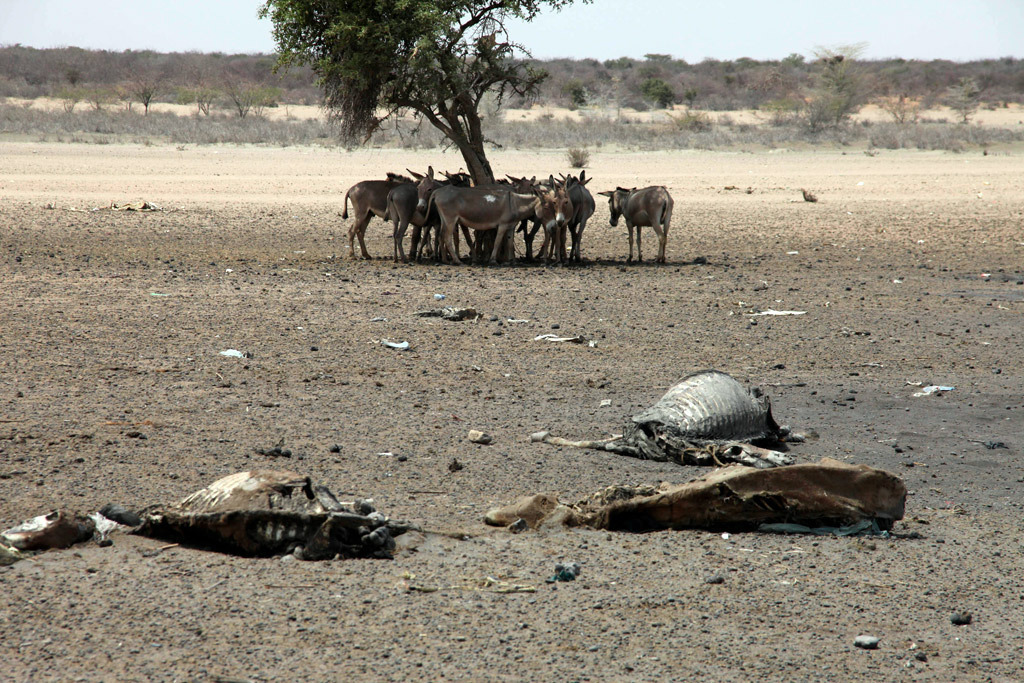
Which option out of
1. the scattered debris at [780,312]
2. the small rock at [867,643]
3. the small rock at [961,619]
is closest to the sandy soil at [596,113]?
the scattered debris at [780,312]

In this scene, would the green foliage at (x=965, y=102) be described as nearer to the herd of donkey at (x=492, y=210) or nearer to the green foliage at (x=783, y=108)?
the green foliage at (x=783, y=108)

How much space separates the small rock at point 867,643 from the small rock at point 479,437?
3243 mm

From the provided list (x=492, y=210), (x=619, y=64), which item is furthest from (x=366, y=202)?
(x=619, y=64)

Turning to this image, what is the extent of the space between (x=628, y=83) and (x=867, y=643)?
79.3 metres

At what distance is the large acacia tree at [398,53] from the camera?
15961 millimetres

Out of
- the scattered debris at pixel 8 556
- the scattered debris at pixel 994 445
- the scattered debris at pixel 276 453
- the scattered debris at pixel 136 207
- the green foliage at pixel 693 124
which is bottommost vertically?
the scattered debris at pixel 994 445

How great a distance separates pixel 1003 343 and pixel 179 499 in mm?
8439

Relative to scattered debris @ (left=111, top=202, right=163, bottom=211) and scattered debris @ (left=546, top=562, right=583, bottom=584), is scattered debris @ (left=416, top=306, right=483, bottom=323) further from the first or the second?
scattered debris @ (left=111, top=202, right=163, bottom=211)

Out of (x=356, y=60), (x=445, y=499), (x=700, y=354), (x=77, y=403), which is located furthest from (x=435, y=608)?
(x=356, y=60)

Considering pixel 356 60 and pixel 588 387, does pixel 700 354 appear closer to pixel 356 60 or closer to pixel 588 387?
pixel 588 387

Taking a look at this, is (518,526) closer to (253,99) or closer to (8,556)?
(8,556)

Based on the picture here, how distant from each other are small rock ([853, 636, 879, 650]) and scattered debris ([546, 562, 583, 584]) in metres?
1.25

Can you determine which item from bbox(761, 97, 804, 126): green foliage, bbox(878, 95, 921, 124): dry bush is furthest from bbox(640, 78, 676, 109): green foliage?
bbox(878, 95, 921, 124): dry bush

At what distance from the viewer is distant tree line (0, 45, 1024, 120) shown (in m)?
56.2
